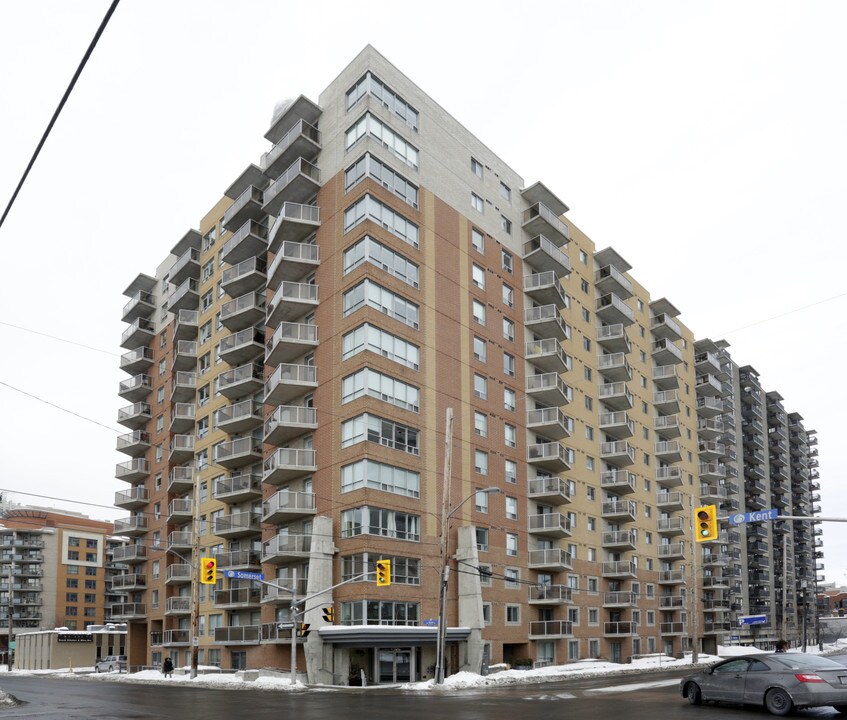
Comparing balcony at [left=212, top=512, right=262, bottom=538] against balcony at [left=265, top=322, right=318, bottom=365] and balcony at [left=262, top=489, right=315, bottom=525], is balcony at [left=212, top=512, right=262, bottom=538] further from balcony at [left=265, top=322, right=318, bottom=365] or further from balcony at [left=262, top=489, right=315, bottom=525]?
balcony at [left=265, top=322, right=318, bottom=365]

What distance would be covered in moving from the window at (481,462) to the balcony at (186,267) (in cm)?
3357

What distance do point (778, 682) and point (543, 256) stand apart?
157 ft

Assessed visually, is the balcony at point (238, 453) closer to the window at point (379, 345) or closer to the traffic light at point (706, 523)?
the window at point (379, 345)

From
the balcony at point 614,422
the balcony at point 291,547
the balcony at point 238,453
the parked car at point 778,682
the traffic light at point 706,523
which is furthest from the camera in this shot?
the balcony at point 614,422

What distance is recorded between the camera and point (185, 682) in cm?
4978

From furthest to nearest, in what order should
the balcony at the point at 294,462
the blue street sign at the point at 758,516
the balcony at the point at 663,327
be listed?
the balcony at the point at 663,327
the balcony at the point at 294,462
the blue street sign at the point at 758,516

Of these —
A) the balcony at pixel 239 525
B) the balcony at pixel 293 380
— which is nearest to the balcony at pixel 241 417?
the balcony at pixel 239 525

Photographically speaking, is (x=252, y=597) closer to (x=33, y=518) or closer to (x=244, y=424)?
(x=244, y=424)

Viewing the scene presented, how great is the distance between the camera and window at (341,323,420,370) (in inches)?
1951

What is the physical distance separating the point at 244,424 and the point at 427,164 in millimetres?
22600

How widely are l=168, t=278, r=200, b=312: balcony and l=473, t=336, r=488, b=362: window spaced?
2845cm

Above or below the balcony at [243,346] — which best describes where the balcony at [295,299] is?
above

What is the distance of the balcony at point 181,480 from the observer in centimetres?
7056

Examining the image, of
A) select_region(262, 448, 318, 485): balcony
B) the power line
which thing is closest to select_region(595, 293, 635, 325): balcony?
select_region(262, 448, 318, 485): balcony
